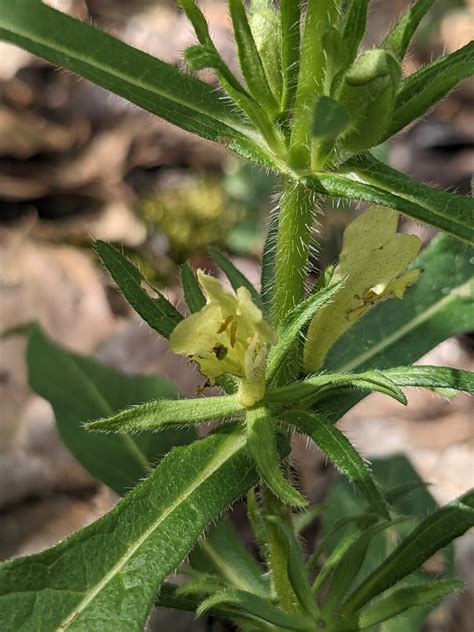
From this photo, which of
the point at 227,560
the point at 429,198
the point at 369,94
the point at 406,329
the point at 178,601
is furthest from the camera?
the point at 227,560

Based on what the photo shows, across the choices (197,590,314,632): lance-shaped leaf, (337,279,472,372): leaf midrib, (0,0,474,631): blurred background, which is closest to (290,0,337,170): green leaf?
(337,279,472,372): leaf midrib

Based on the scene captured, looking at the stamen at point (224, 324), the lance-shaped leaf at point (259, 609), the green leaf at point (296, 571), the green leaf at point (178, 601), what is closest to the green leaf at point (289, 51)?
the stamen at point (224, 324)

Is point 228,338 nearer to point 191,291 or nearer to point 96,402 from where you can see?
point 191,291

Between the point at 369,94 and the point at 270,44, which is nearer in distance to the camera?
the point at 369,94

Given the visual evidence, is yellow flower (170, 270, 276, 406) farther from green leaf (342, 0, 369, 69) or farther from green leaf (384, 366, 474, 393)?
green leaf (342, 0, 369, 69)

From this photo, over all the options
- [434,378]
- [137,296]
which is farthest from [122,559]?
[434,378]

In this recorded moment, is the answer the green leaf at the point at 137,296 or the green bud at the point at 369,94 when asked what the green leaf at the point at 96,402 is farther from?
the green bud at the point at 369,94

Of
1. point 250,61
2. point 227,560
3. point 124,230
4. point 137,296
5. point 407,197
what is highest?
point 124,230
